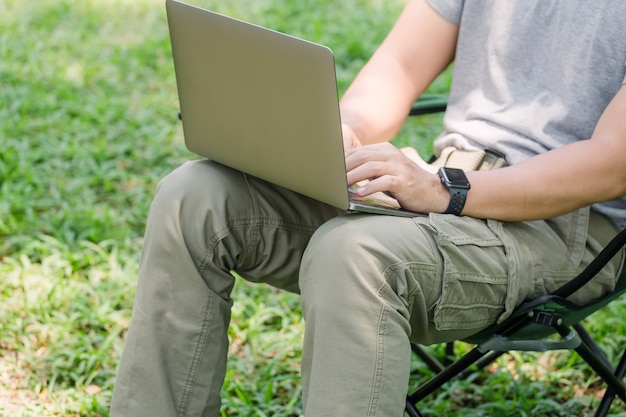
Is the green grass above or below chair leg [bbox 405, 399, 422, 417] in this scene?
below

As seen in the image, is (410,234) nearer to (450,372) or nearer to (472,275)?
(472,275)

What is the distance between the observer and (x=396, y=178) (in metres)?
1.93

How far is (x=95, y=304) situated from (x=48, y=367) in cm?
33

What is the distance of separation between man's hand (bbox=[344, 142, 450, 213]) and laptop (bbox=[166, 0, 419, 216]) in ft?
0.11

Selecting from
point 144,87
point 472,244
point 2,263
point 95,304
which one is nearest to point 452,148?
point 472,244

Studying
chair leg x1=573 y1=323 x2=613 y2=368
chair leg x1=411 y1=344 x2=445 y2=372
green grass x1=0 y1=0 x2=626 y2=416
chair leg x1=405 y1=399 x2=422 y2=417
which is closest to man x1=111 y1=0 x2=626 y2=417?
chair leg x1=405 y1=399 x2=422 y2=417

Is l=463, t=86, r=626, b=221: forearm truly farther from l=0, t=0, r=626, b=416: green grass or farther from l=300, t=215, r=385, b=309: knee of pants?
l=0, t=0, r=626, b=416: green grass

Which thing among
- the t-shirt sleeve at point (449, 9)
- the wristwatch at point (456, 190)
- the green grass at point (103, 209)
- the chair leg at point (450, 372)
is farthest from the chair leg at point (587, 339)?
the t-shirt sleeve at point (449, 9)

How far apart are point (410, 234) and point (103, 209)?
6.40 ft

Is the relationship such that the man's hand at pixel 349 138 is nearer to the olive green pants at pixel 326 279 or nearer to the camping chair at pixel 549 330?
the olive green pants at pixel 326 279

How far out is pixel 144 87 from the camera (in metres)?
4.70

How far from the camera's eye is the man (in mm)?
1763

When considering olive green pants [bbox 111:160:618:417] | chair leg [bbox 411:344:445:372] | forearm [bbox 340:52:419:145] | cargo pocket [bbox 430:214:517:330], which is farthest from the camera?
chair leg [bbox 411:344:445:372]

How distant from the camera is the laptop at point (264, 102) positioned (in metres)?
1.75
